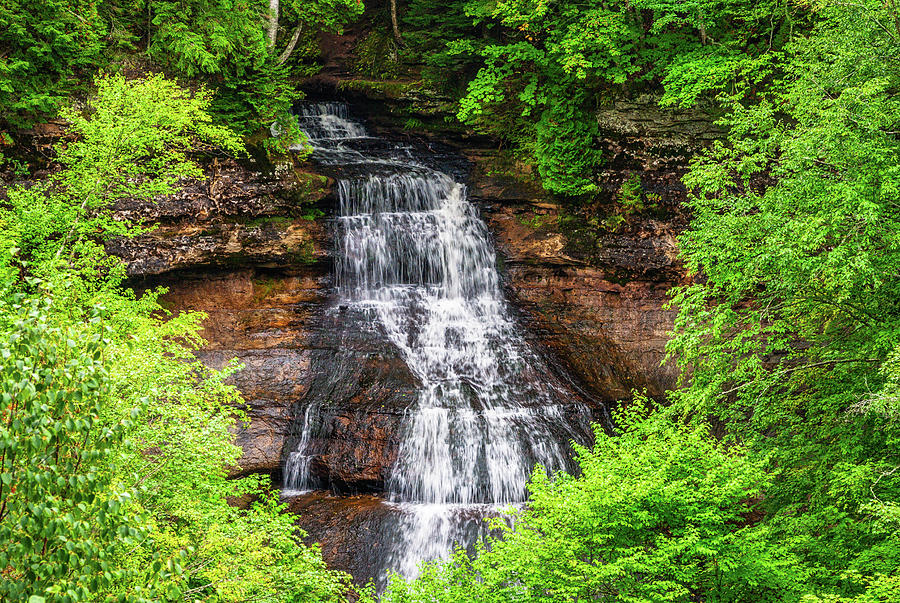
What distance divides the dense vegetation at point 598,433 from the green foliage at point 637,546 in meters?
0.05

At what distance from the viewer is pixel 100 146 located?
1270cm

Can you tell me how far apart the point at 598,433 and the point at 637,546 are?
9.13 feet

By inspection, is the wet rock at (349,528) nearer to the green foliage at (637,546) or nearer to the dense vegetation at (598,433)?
the dense vegetation at (598,433)

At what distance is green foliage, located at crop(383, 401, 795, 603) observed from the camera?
8.12m

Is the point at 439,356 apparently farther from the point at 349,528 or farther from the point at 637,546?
the point at 637,546

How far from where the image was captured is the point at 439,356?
17719mm

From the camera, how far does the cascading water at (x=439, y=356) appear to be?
48.7 feet

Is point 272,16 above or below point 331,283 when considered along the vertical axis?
above

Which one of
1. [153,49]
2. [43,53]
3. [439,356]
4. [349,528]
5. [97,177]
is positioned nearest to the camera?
[97,177]

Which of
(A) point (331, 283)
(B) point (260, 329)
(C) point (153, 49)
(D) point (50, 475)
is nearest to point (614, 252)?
(A) point (331, 283)

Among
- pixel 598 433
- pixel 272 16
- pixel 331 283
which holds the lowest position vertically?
pixel 598 433

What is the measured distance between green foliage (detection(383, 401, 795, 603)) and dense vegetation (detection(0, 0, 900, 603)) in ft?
0.15

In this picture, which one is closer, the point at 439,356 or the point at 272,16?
the point at 439,356

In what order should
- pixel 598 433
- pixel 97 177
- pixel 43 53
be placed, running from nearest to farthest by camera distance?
pixel 598 433
pixel 97 177
pixel 43 53
